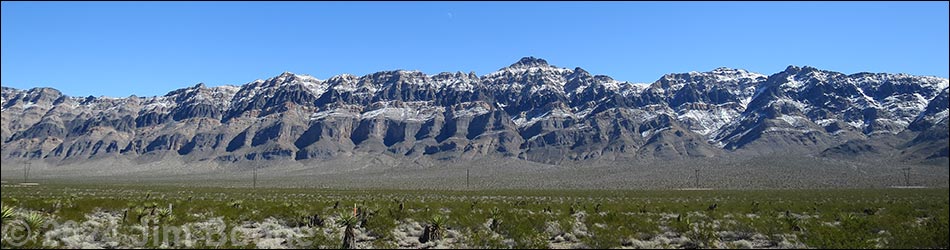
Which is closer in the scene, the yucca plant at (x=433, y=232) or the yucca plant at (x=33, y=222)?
the yucca plant at (x=33, y=222)

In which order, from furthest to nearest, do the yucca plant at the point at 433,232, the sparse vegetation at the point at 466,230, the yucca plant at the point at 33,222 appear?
the yucca plant at the point at 433,232, the sparse vegetation at the point at 466,230, the yucca plant at the point at 33,222

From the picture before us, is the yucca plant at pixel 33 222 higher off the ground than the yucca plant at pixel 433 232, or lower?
higher

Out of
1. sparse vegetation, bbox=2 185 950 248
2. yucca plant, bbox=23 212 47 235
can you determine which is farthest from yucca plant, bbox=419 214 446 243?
yucca plant, bbox=23 212 47 235

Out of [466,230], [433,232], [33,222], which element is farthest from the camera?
[466,230]

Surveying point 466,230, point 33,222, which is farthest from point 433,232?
point 33,222

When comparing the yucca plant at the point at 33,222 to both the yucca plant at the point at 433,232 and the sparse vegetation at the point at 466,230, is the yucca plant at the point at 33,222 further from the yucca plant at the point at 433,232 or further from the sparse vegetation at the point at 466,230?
the yucca plant at the point at 433,232

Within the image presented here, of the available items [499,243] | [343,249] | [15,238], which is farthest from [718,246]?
[15,238]

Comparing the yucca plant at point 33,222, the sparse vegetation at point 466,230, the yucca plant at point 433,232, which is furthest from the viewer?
the yucca plant at point 433,232

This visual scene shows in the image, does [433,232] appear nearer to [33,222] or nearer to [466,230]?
[466,230]

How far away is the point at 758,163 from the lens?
157500 millimetres

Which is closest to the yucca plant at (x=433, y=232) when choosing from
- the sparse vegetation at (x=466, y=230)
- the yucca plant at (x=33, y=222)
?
the sparse vegetation at (x=466, y=230)

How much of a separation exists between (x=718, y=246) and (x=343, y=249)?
47.9ft

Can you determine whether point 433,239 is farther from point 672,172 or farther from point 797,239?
point 672,172

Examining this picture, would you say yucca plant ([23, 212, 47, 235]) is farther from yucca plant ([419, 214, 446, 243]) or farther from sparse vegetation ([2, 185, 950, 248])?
yucca plant ([419, 214, 446, 243])
